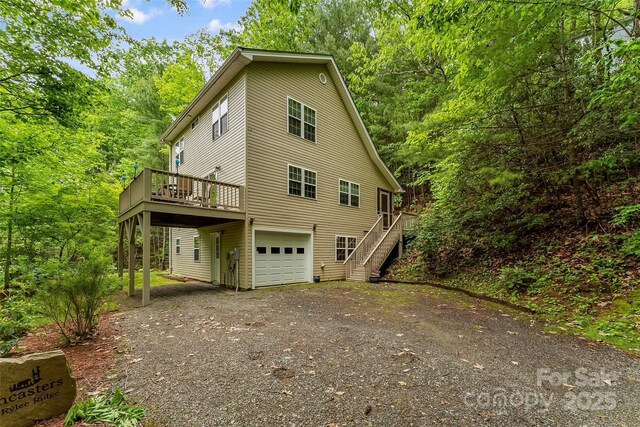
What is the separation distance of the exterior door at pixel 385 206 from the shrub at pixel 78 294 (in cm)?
1287

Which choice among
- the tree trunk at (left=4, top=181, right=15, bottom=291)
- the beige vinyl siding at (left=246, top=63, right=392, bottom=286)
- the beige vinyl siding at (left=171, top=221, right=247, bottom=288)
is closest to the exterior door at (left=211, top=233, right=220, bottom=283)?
the beige vinyl siding at (left=171, top=221, right=247, bottom=288)

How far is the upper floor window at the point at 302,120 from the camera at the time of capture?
11.1m

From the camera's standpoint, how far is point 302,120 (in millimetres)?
11438

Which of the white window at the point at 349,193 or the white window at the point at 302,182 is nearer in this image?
the white window at the point at 302,182

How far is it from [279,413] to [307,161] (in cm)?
975

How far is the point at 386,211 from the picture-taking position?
53.3 ft

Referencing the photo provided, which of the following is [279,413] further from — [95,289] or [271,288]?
[271,288]

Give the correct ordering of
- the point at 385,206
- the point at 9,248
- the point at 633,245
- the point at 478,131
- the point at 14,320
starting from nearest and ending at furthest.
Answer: the point at 14,320
the point at 633,245
the point at 478,131
the point at 9,248
the point at 385,206

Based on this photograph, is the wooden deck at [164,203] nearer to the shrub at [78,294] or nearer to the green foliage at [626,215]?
the shrub at [78,294]

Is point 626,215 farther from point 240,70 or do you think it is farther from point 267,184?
point 240,70

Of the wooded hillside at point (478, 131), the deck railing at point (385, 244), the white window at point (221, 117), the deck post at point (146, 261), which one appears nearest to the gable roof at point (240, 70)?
the white window at point (221, 117)

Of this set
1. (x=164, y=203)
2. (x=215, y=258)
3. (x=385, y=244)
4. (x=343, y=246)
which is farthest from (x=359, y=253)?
(x=164, y=203)

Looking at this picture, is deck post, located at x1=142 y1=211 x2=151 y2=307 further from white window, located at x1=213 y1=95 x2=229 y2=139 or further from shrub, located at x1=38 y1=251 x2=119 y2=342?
white window, located at x1=213 y1=95 x2=229 y2=139

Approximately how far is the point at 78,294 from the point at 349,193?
420 inches
